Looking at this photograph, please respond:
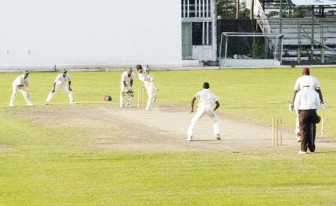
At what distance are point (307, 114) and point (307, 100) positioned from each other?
34cm

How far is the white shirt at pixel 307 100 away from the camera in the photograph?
25.6 meters

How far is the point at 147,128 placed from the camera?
33375 millimetres

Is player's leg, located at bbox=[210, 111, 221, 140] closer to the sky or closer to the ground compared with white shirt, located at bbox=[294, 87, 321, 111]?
closer to the ground

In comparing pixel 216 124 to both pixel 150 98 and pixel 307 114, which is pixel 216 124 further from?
pixel 150 98

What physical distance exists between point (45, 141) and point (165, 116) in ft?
30.1

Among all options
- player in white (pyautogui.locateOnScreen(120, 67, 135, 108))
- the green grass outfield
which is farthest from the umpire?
player in white (pyautogui.locateOnScreen(120, 67, 135, 108))

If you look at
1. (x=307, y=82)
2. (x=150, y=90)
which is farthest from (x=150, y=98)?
(x=307, y=82)

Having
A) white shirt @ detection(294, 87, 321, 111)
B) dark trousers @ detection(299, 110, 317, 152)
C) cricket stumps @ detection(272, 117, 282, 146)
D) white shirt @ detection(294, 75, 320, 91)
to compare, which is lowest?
cricket stumps @ detection(272, 117, 282, 146)

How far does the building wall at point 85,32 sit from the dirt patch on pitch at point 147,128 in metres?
33.7

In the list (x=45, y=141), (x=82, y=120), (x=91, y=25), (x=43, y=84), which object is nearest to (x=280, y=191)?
(x=45, y=141)

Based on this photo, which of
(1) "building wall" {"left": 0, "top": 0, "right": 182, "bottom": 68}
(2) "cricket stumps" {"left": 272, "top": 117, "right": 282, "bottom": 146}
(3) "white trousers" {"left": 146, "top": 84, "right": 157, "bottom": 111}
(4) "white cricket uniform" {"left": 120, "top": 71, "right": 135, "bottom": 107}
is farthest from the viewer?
(1) "building wall" {"left": 0, "top": 0, "right": 182, "bottom": 68}

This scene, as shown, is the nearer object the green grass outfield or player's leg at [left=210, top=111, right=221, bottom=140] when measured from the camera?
the green grass outfield

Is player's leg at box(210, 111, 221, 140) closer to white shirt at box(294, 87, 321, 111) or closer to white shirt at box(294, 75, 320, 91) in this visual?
white shirt at box(294, 75, 320, 91)

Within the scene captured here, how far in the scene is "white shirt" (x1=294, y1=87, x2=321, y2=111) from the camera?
25625mm
